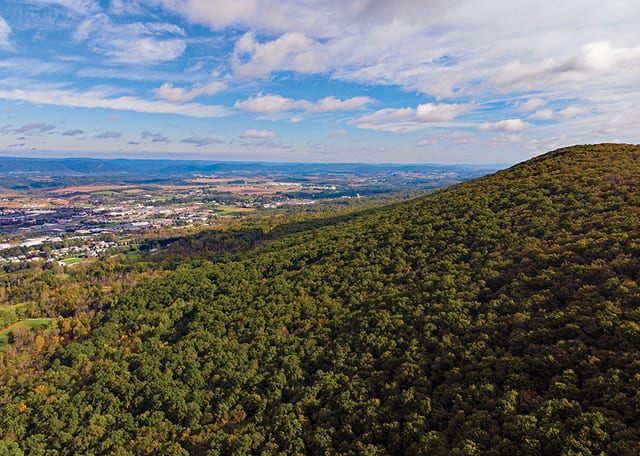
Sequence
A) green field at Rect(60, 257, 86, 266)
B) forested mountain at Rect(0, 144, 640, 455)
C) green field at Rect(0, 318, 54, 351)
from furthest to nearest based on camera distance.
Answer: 1. green field at Rect(60, 257, 86, 266)
2. green field at Rect(0, 318, 54, 351)
3. forested mountain at Rect(0, 144, 640, 455)

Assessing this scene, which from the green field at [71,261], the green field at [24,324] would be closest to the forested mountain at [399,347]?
the green field at [24,324]

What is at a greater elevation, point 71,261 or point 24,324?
point 24,324

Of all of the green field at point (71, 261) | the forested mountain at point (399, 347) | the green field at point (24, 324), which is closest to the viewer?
the forested mountain at point (399, 347)

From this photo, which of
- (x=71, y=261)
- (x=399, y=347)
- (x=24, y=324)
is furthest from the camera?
(x=71, y=261)

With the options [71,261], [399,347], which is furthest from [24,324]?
[399,347]

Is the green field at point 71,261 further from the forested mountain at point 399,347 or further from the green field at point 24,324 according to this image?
the forested mountain at point 399,347

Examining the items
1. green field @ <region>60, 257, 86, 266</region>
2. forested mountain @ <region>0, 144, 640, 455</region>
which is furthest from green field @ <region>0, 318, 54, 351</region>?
green field @ <region>60, 257, 86, 266</region>

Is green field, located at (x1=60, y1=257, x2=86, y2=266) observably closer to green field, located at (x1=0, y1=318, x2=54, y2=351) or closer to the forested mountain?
green field, located at (x1=0, y1=318, x2=54, y2=351)

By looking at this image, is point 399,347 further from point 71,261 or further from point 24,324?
point 71,261
